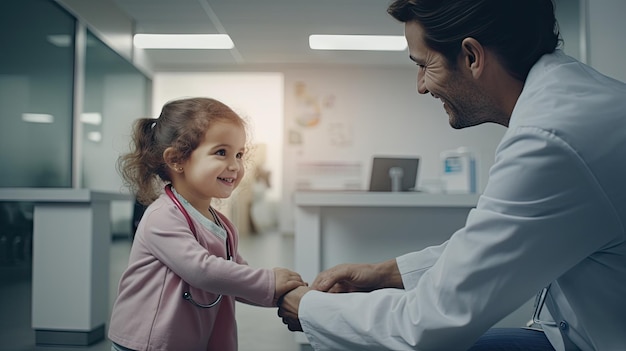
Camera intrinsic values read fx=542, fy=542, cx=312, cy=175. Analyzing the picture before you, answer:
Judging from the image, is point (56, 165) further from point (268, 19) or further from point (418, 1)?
point (418, 1)


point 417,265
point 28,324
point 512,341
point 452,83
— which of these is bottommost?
point 28,324

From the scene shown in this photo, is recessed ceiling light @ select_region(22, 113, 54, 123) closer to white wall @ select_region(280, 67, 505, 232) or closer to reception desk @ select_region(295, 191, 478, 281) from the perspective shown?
reception desk @ select_region(295, 191, 478, 281)

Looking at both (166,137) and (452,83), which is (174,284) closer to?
(166,137)

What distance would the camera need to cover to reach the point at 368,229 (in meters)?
2.57

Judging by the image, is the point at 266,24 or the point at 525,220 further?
the point at 266,24

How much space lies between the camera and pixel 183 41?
19.3 feet

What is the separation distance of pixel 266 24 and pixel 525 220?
4880 millimetres

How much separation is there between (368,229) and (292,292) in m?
1.50

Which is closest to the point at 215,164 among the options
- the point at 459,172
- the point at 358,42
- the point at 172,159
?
the point at 172,159

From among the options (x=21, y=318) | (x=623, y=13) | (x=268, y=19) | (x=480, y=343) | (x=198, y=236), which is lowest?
(x=21, y=318)

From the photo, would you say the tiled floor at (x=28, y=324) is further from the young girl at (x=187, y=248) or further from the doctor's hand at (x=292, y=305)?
the doctor's hand at (x=292, y=305)

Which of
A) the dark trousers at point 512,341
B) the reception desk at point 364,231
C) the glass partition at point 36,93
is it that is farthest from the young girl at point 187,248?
the glass partition at point 36,93

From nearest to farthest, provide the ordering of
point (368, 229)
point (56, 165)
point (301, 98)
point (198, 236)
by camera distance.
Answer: point (198, 236) → point (368, 229) → point (56, 165) → point (301, 98)

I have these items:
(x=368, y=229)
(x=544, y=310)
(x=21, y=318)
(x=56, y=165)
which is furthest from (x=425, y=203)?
(x=56, y=165)
